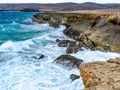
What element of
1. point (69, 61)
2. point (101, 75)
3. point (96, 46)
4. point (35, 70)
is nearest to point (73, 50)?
point (96, 46)

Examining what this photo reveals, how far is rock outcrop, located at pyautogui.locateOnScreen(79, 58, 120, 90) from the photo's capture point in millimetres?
4637

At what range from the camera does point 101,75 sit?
5.09 metres

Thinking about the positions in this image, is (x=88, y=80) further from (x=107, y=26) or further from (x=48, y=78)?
(x=107, y=26)

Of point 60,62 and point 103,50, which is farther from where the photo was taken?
point 103,50

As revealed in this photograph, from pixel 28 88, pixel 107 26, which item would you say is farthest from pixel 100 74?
pixel 107 26

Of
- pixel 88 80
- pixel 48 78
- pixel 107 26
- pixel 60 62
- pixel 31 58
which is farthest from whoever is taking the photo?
pixel 107 26

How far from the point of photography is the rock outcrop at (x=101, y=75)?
4637 mm

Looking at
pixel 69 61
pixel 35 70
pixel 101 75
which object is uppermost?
pixel 101 75

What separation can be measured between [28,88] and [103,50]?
24.9 feet

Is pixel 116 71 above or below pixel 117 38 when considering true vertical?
above

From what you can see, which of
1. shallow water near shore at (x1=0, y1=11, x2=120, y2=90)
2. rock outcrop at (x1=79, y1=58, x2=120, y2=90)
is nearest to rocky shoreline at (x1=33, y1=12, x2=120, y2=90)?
rock outcrop at (x1=79, y1=58, x2=120, y2=90)

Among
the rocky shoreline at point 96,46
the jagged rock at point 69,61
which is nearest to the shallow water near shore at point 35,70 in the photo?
the jagged rock at point 69,61

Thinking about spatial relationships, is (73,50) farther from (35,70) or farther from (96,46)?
(35,70)

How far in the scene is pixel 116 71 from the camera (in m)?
5.34
